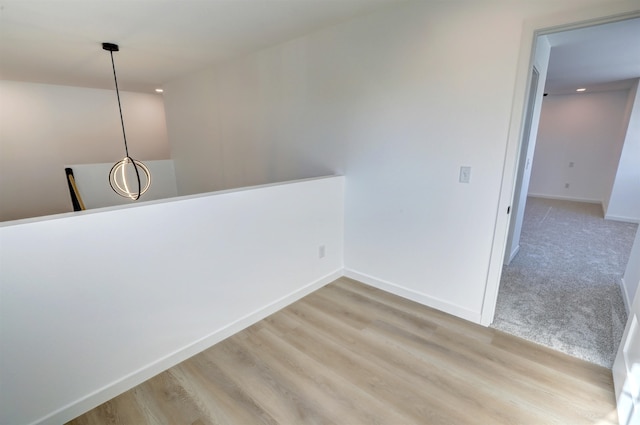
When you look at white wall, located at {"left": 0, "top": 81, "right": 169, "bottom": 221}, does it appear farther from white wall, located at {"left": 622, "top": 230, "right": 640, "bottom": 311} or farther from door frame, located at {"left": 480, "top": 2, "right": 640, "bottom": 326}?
white wall, located at {"left": 622, "top": 230, "right": 640, "bottom": 311}

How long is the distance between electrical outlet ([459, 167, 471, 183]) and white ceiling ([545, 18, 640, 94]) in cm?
107

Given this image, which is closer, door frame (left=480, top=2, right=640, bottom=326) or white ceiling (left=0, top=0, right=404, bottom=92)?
door frame (left=480, top=2, right=640, bottom=326)

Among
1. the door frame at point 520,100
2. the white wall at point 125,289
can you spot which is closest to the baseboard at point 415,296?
the door frame at point 520,100

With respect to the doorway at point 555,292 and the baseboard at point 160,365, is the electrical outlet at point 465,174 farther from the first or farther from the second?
the baseboard at point 160,365

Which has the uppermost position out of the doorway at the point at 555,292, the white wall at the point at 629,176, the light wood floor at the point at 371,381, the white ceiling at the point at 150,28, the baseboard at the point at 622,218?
the white ceiling at the point at 150,28

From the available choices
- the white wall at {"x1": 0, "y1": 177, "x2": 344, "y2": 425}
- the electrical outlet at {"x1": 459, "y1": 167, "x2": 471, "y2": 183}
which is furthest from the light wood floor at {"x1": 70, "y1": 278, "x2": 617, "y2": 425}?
the electrical outlet at {"x1": 459, "y1": 167, "x2": 471, "y2": 183}

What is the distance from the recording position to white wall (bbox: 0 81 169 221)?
4.79 m

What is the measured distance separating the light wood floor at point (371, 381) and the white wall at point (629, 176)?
4973 mm

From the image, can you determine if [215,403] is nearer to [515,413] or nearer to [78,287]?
[78,287]

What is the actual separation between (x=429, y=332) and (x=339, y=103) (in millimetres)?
2239

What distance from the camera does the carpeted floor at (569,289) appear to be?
2137 millimetres

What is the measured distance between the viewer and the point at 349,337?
2.18 meters

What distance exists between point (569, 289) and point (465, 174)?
1.81 meters

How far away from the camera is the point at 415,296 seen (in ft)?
8.73
